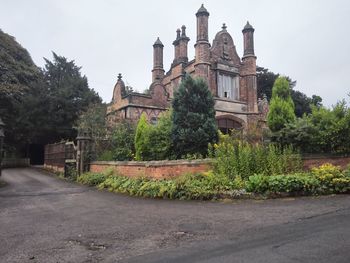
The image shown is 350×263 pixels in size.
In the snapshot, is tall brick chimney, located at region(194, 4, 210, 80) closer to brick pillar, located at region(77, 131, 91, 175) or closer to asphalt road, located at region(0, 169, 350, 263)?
brick pillar, located at region(77, 131, 91, 175)

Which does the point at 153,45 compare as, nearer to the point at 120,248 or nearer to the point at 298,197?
the point at 298,197

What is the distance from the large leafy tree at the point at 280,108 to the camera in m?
12.8

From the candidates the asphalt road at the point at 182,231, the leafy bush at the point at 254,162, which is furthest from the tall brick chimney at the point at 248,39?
the asphalt road at the point at 182,231

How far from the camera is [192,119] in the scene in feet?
41.1

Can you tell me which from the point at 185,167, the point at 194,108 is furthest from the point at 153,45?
the point at 185,167

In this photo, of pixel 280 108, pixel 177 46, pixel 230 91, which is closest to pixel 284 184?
pixel 280 108

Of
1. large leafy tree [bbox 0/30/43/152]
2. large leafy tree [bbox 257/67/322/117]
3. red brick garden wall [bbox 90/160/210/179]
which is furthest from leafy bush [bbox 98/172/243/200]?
large leafy tree [bbox 257/67/322/117]

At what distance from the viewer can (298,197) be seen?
8430mm

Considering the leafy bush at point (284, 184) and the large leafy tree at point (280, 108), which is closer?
the leafy bush at point (284, 184)

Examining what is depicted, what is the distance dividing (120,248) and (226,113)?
1932 centimetres

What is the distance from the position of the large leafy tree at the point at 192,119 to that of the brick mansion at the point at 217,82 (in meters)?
8.91

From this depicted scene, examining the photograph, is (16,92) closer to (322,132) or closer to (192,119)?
(192,119)

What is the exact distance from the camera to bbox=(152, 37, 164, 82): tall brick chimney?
1106 inches

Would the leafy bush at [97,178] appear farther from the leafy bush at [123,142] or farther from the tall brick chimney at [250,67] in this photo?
the tall brick chimney at [250,67]
